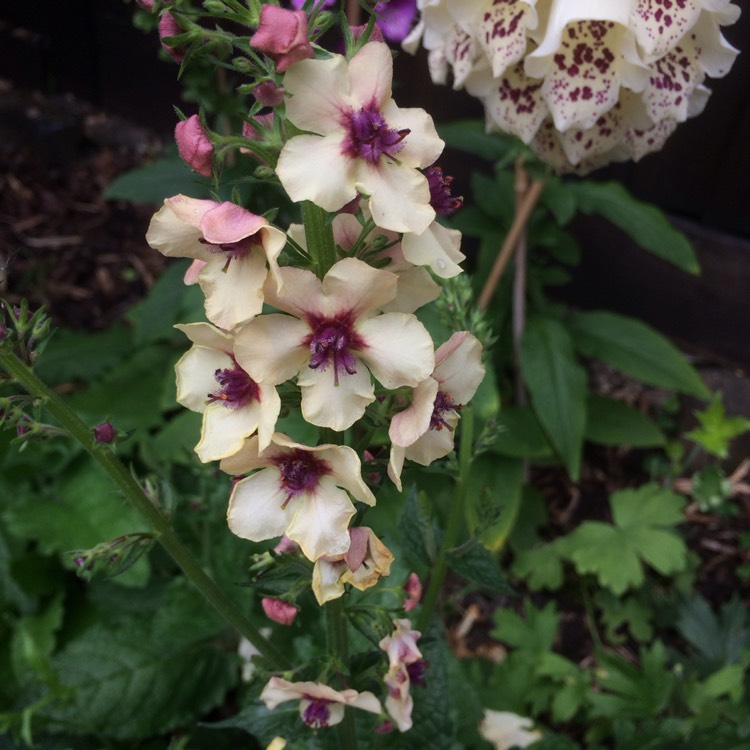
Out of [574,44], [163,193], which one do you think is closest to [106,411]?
[163,193]

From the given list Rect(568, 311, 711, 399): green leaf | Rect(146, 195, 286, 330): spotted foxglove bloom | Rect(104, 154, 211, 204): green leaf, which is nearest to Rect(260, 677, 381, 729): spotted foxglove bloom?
Rect(146, 195, 286, 330): spotted foxglove bloom

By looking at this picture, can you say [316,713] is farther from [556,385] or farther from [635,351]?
[635,351]

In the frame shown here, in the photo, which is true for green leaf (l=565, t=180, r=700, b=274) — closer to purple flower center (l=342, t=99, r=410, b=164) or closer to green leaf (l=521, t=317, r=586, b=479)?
green leaf (l=521, t=317, r=586, b=479)

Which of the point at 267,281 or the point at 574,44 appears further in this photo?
the point at 574,44

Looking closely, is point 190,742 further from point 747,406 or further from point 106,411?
point 747,406

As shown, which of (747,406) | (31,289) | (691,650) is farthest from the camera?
(31,289)
